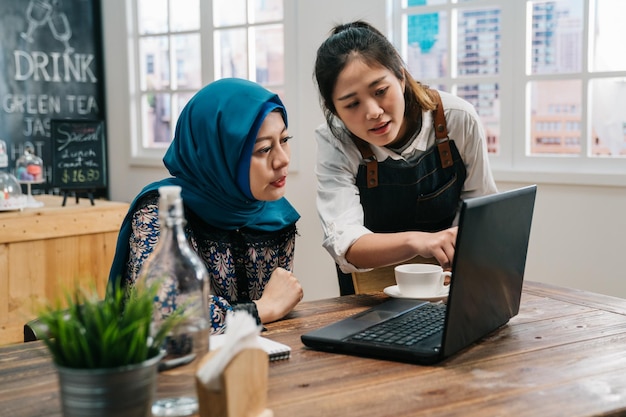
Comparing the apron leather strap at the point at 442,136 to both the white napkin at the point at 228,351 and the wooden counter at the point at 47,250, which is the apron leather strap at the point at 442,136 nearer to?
the white napkin at the point at 228,351

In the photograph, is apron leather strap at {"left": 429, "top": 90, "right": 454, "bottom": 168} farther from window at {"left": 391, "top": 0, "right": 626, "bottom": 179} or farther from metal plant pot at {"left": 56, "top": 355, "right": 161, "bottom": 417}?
metal plant pot at {"left": 56, "top": 355, "right": 161, "bottom": 417}

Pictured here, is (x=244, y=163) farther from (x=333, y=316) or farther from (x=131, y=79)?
(x=131, y=79)

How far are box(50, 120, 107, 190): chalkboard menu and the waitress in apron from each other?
194 cm

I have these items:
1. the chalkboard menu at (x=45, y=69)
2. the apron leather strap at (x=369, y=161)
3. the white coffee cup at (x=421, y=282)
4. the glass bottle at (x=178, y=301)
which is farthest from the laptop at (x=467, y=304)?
the chalkboard menu at (x=45, y=69)

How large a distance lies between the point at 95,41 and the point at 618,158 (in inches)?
129

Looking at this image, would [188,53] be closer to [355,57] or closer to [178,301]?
[355,57]

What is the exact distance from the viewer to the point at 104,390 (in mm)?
886

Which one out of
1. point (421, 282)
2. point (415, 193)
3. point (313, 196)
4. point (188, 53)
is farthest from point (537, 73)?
point (188, 53)

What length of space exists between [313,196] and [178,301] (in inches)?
117

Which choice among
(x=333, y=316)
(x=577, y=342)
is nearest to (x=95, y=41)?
(x=333, y=316)

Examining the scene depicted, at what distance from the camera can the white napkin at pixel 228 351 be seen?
0.94m

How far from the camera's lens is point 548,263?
328 centimetres

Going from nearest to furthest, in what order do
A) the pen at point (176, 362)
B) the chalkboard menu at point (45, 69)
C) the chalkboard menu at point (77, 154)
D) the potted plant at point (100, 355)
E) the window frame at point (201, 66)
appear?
the potted plant at point (100, 355), the pen at point (176, 362), the chalkboard menu at point (77, 154), the window frame at point (201, 66), the chalkboard menu at point (45, 69)

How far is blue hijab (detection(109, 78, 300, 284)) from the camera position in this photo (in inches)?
71.8
